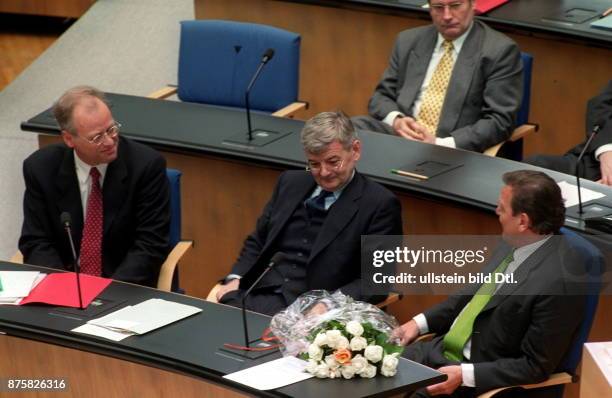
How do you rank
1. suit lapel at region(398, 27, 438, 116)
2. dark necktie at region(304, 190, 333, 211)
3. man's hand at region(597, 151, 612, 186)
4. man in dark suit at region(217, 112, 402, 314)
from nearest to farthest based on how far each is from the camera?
man in dark suit at region(217, 112, 402, 314) < dark necktie at region(304, 190, 333, 211) < man's hand at region(597, 151, 612, 186) < suit lapel at region(398, 27, 438, 116)

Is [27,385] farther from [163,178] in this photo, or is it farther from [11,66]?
[11,66]

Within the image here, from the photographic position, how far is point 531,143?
6.28 m

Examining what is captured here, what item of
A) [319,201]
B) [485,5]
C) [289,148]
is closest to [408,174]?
[319,201]

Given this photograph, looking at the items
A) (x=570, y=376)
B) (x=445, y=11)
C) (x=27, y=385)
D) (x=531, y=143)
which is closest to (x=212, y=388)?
(x=27, y=385)

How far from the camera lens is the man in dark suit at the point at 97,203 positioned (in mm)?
4523

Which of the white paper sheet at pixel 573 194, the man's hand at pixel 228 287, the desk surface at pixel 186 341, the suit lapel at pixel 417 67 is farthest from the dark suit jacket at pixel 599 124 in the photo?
the desk surface at pixel 186 341

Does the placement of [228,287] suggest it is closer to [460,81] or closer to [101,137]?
[101,137]

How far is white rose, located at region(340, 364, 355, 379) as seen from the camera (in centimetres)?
344

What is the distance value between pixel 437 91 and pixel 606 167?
0.93 metres

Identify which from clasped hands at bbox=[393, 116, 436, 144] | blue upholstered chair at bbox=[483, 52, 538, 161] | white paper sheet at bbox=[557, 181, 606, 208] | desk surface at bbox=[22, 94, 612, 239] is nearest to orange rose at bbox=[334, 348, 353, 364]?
desk surface at bbox=[22, 94, 612, 239]

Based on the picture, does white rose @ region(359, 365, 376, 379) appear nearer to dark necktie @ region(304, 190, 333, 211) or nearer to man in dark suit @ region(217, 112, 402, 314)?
man in dark suit @ region(217, 112, 402, 314)

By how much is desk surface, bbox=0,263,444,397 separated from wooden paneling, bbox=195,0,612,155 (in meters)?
2.69

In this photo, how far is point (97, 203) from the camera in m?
4.59

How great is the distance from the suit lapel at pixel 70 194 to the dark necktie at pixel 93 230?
4 cm
